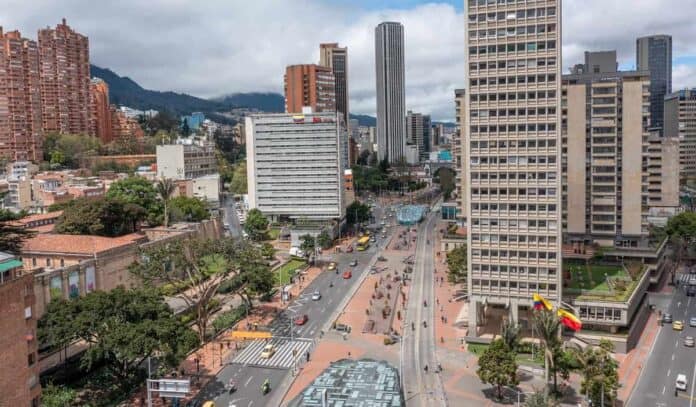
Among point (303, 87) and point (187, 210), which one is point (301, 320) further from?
point (303, 87)

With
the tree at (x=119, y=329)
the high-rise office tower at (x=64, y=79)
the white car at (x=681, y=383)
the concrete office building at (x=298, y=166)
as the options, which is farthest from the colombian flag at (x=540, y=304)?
the high-rise office tower at (x=64, y=79)

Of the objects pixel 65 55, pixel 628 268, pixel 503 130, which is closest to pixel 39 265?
pixel 503 130

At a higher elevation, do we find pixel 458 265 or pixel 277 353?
pixel 458 265

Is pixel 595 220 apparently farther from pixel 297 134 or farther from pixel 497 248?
pixel 297 134

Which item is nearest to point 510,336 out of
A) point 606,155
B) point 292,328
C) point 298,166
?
point 292,328

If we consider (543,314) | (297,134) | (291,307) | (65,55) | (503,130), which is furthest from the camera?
(65,55)

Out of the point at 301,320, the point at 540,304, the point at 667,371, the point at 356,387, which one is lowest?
the point at 667,371

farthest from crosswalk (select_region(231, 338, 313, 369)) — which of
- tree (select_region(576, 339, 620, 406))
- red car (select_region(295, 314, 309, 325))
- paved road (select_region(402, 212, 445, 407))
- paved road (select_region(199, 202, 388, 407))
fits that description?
tree (select_region(576, 339, 620, 406))

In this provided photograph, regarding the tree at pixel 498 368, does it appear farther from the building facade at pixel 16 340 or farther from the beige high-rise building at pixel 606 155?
the beige high-rise building at pixel 606 155

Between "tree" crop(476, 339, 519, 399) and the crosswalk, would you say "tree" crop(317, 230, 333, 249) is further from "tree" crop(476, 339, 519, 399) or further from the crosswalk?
"tree" crop(476, 339, 519, 399)
